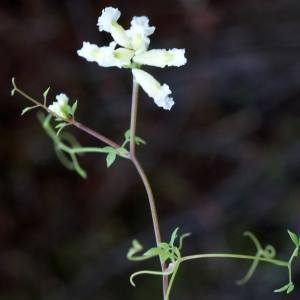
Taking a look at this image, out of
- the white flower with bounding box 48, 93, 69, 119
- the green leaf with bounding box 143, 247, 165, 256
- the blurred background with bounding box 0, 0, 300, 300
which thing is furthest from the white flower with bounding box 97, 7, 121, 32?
the blurred background with bounding box 0, 0, 300, 300

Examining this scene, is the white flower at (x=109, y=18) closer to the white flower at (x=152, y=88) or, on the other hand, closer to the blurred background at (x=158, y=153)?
the white flower at (x=152, y=88)

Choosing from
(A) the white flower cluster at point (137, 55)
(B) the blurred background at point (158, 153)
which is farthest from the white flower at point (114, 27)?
(B) the blurred background at point (158, 153)

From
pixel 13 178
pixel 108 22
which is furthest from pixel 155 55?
pixel 13 178

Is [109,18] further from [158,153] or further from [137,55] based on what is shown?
[158,153]

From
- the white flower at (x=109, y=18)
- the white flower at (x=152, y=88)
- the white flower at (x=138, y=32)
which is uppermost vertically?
the white flower at (x=109, y=18)

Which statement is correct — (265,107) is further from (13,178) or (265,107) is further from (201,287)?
(13,178)

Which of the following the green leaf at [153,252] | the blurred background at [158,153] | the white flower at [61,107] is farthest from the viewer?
the blurred background at [158,153]
